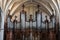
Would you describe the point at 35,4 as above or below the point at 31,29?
above

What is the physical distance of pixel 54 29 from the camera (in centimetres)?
2181

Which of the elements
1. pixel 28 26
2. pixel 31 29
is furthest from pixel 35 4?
pixel 31 29

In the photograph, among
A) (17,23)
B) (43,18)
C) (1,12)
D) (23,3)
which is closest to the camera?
(1,12)

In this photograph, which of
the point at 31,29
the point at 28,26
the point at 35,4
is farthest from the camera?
the point at 35,4

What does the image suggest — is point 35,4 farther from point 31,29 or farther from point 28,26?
point 31,29

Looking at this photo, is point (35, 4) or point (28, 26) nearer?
point (28, 26)

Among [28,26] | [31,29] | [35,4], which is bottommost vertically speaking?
[31,29]

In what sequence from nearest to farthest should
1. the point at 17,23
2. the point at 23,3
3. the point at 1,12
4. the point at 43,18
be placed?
1. the point at 1,12
2. the point at 17,23
3. the point at 43,18
4. the point at 23,3

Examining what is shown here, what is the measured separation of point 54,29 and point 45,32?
0.87 metres

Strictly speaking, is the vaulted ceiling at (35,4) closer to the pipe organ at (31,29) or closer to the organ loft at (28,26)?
the organ loft at (28,26)

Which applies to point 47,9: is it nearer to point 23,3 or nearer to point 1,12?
point 23,3

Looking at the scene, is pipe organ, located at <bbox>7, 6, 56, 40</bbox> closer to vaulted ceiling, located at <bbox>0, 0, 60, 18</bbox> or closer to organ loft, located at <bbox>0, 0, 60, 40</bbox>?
organ loft, located at <bbox>0, 0, 60, 40</bbox>

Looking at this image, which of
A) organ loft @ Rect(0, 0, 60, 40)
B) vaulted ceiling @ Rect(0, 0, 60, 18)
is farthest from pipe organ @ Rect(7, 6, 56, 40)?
vaulted ceiling @ Rect(0, 0, 60, 18)

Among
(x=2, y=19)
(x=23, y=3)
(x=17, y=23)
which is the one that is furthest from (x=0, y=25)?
(x=23, y=3)
